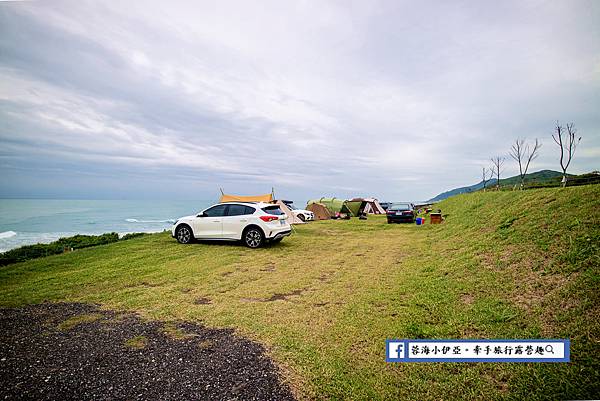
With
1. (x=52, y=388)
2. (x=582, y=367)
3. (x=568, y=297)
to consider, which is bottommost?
(x=52, y=388)

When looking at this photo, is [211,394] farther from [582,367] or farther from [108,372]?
[582,367]

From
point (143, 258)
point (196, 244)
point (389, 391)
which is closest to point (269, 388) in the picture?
point (389, 391)

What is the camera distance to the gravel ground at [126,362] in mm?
3168

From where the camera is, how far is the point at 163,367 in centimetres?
364

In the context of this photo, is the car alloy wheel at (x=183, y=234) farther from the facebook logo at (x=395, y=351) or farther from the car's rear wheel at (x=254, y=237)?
the facebook logo at (x=395, y=351)

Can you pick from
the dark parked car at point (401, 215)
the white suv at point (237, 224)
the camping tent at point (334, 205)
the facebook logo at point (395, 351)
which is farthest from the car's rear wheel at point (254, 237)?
the camping tent at point (334, 205)

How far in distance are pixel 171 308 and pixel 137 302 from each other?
902mm

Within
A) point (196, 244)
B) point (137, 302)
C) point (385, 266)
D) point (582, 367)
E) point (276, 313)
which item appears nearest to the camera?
point (582, 367)

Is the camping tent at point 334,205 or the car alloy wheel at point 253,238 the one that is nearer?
the car alloy wheel at point 253,238

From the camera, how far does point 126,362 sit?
3.75 m

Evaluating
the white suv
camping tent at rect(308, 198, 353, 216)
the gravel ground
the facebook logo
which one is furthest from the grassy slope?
camping tent at rect(308, 198, 353, 216)

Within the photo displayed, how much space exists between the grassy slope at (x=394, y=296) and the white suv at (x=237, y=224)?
1686mm

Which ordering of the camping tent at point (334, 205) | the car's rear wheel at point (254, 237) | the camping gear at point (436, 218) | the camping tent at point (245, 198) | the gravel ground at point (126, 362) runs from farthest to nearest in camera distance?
the camping tent at point (334, 205), the camping tent at point (245, 198), the camping gear at point (436, 218), the car's rear wheel at point (254, 237), the gravel ground at point (126, 362)

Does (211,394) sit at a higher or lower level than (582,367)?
lower
